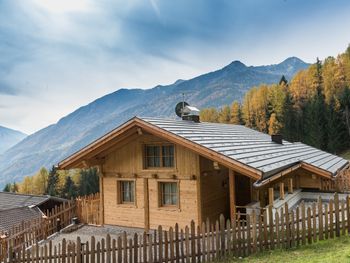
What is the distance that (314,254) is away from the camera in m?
→ 8.11

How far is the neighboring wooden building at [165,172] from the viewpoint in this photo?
11948 millimetres

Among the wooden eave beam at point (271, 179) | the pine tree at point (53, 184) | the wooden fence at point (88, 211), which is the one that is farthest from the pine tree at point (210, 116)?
the wooden fence at point (88, 211)

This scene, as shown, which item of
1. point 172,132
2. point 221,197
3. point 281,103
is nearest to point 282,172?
point 221,197

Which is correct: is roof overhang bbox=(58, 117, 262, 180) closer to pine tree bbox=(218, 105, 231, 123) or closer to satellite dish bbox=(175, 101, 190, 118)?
satellite dish bbox=(175, 101, 190, 118)

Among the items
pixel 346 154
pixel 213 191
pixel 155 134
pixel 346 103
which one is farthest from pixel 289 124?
pixel 155 134

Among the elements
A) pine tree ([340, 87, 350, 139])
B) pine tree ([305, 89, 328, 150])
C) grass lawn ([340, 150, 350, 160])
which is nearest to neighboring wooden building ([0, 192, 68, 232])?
grass lawn ([340, 150, 350, 160])

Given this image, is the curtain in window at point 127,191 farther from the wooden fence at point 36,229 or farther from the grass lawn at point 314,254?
the grass lawn at point 314,254

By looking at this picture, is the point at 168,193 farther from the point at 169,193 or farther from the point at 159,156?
the point at 159,156

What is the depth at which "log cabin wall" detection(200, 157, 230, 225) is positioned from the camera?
12516 mm

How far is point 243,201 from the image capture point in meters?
15.9

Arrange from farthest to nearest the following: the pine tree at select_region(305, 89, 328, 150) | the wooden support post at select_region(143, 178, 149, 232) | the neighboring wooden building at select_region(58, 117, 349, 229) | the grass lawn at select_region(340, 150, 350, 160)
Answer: the pine tree at select_region(305, 89, 328, 150), the grass lawn at select_region(340, 150, 350, 160), the wooden support post at select_region(143, 178, 149, 232), the neighboring wooden building at select_region(58, 117, 349, 229)

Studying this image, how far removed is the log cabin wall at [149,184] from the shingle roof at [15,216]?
1209cm

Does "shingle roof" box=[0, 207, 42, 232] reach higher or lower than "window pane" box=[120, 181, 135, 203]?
lower

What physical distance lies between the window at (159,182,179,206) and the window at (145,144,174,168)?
30.7 inches
